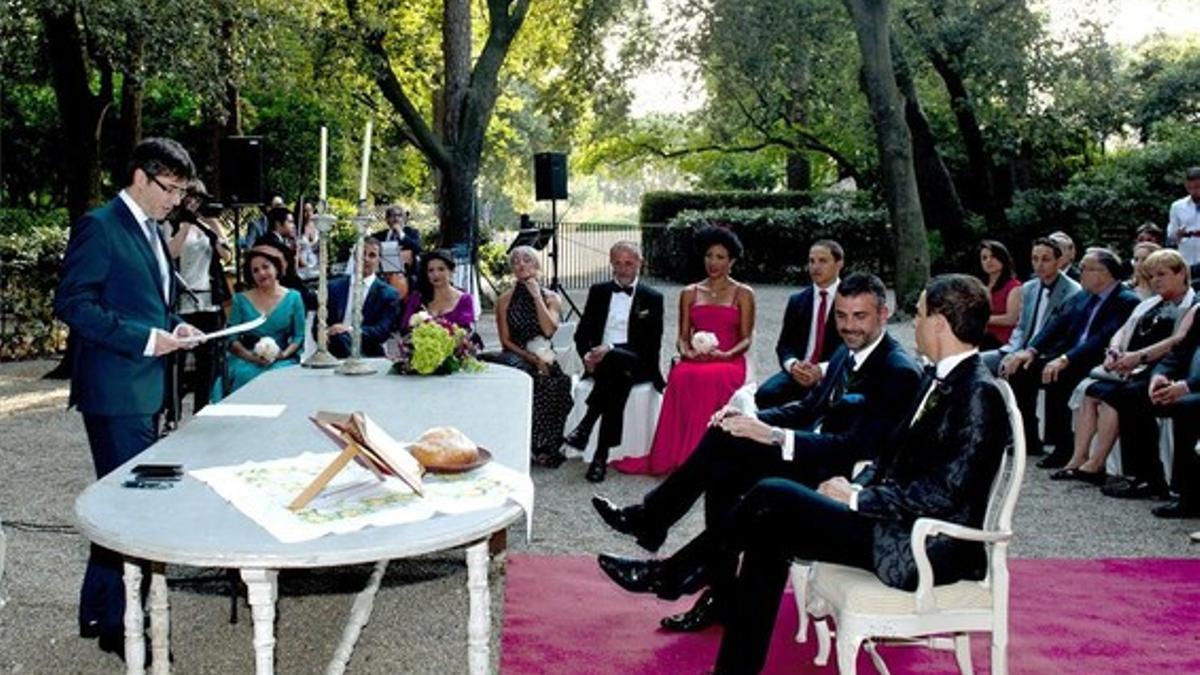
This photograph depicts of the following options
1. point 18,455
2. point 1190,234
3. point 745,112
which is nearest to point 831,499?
point 18,455

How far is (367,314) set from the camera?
7.89 metres

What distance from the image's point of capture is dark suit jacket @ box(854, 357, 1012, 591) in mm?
3590

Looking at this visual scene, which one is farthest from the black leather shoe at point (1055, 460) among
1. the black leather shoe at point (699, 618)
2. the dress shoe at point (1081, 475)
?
the black leather shoe at point (699, 618)

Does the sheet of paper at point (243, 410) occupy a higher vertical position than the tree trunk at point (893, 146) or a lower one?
lower

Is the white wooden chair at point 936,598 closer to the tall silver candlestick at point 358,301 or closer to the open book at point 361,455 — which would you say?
the open book at point 361,455

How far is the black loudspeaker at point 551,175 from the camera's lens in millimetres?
13070

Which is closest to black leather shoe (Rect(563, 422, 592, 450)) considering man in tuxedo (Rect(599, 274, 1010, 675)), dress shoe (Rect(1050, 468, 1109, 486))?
dress shoe (Rect(1050, 468, 1109, 486))

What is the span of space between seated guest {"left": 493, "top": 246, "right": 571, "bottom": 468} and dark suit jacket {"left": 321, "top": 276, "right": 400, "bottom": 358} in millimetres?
684

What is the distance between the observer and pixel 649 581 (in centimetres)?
466

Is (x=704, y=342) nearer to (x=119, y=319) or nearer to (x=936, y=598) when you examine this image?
(x=936, y=598)

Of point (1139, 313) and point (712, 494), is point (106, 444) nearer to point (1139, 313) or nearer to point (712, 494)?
point (712, 494)

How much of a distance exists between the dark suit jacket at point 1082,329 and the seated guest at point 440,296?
349 centimetres

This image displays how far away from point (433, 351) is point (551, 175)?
310 inches

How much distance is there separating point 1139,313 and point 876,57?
8.50 meters
